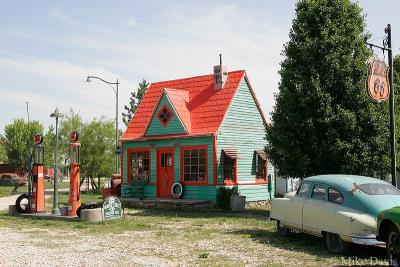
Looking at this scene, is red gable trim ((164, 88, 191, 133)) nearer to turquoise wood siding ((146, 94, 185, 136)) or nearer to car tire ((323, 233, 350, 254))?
turquoise wood siding ((146, 94, 185, 136))

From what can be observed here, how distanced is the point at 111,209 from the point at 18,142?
46.8 metres

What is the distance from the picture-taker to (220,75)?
2422cm

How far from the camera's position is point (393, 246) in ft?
28.6

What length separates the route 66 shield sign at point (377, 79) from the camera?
15914 millimetres

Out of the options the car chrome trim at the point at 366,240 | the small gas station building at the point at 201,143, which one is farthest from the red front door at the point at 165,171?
the car chrome trim at the point at 366,240

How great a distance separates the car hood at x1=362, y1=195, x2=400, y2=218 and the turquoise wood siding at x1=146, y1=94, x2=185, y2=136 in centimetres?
1356

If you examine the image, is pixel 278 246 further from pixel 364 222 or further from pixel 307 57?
pixel 307 57

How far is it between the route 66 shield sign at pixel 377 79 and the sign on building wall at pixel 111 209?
30.3 feet

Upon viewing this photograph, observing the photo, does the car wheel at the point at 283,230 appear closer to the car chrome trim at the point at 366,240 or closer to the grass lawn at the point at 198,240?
the grass lawn at the point at 198,240

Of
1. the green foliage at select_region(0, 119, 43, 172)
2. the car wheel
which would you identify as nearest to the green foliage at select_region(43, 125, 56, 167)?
the green foliage at select_region(0, 119, 43, 172)

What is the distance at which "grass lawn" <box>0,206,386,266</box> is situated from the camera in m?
9.88

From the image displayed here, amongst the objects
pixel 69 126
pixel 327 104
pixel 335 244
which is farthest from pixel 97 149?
pixel 335 244

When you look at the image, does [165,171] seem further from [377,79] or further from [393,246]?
[393,246]

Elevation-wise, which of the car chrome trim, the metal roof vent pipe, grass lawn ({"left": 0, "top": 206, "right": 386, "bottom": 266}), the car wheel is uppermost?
the metal roof vent pipe
